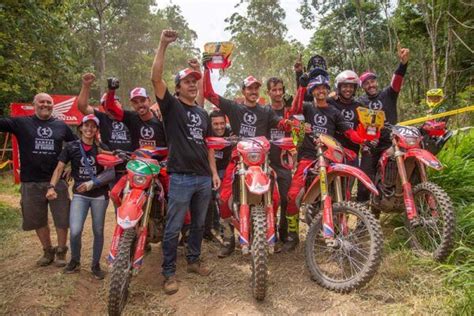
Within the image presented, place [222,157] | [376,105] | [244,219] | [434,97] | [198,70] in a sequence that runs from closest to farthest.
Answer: [244,219] < [198,70] < [376,105] < [222,157] < [434,97]

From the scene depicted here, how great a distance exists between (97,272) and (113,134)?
5.79 feet

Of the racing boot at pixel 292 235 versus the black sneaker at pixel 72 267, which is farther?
the racing boot at pixel 292 235

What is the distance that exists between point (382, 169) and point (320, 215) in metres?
1.47

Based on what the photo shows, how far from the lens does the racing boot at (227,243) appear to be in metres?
4.88

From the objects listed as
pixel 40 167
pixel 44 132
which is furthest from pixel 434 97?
pixel 40 167

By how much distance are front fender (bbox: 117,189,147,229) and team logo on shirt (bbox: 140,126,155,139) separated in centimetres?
119

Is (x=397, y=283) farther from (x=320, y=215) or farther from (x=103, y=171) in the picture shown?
(x=103, y=171)

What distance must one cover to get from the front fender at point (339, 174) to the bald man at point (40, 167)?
310cm

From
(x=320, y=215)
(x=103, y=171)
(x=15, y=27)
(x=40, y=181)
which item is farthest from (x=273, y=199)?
(x=15, y=27)

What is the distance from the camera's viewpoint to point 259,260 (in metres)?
3.42

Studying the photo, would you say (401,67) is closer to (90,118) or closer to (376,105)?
(376,105)

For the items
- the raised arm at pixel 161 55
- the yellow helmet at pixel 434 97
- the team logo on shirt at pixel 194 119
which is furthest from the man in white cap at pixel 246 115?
the yellow helmet at pixel 434 97

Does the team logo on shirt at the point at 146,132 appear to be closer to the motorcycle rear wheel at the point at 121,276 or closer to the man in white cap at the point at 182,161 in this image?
the man in white cap at the point at 182,161

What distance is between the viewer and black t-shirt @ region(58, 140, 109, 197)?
4.56m
